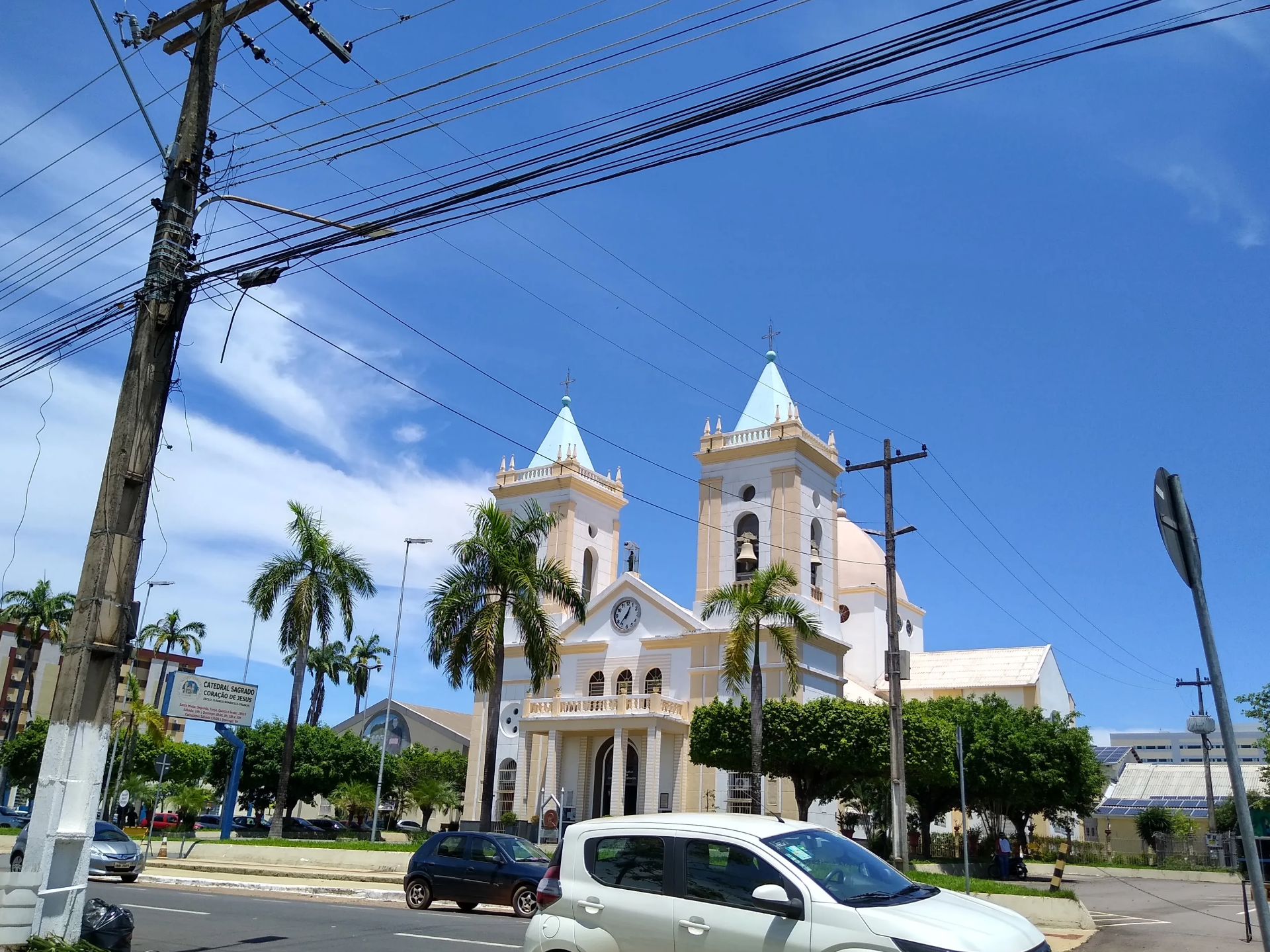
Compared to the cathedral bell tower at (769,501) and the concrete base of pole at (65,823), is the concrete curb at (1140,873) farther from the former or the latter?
the concrete base of pole at (65,823)

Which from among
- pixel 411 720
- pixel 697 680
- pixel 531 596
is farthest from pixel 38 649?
pixel 531 596

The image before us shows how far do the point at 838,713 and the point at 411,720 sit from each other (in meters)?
45.5

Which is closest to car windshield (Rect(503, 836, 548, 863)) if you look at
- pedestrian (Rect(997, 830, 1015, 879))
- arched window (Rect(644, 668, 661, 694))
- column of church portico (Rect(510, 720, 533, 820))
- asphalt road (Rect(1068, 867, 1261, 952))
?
asphalt road (Rect(1068, 867, 1261, 952))

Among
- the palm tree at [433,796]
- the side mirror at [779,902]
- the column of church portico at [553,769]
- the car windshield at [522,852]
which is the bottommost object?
the car windshield at [522,852]

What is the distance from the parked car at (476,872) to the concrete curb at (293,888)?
1094mm

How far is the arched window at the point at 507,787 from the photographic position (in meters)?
46.2

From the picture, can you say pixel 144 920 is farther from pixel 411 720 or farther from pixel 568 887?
pixel 411 720

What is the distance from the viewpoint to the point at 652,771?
41.3 m

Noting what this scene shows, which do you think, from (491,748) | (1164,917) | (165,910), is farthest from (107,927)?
(1164,917)

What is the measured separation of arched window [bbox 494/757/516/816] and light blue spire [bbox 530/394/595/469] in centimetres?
1459

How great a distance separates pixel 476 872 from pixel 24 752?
53175 millimetres

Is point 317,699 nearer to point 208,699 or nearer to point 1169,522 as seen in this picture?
point 208,699

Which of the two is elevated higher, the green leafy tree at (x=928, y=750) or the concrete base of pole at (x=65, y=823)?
the green leafy tree at (x=928, y=750)

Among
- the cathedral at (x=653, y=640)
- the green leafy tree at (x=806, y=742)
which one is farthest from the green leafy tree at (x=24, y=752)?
the green leafy tree at (x=806, y=742)
